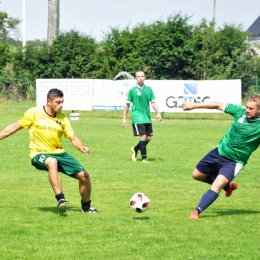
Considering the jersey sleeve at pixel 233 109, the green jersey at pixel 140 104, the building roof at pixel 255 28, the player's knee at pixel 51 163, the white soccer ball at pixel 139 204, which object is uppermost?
the building roof at pixel 255 28

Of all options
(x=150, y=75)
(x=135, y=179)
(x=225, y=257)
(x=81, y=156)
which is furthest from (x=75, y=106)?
(x=225, y=257)

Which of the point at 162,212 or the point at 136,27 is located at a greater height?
the point at 136,27

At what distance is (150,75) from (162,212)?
28153mm

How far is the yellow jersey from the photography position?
8.95 metres

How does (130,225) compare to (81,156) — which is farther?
(81,156)

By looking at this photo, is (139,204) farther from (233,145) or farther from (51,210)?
(233,145)

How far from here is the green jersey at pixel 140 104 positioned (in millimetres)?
15633

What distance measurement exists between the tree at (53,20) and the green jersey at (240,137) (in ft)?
100

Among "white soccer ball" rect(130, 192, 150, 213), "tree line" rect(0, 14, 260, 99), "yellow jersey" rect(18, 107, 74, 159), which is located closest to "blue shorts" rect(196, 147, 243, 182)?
"white soccer ball" rect(130, 192, 150, 213)

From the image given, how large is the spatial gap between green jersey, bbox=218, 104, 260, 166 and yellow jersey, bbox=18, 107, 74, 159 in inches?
85.1

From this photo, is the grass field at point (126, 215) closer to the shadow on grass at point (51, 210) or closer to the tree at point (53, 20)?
the shadow on grass at point (51, 210)

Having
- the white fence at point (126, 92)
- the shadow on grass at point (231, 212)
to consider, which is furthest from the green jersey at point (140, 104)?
the white fence at point (126, 92)

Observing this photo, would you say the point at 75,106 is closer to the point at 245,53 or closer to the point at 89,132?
the point at 89,132

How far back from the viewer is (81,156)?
16.7 m
